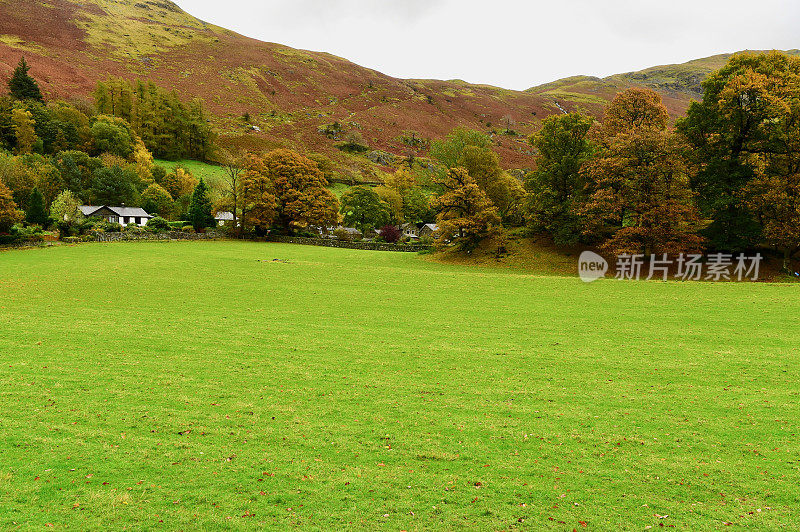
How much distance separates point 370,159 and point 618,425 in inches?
4304

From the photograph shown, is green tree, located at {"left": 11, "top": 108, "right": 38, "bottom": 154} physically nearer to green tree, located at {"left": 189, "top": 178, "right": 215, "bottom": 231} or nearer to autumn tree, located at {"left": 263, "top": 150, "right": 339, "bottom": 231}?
green tree, located at {"left": 189, "top": 178, "right": 215, "bottom": 231}

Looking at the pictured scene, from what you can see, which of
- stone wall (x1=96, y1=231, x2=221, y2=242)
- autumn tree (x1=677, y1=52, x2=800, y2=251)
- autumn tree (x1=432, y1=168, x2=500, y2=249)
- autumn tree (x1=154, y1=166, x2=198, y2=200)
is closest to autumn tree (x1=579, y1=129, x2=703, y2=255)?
autumn tree (x1=677, y1=52, x2=800, y2=251)

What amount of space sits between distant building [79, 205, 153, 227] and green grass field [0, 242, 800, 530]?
55464 millimetres

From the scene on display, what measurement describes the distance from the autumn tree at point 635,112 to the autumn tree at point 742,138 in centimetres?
411

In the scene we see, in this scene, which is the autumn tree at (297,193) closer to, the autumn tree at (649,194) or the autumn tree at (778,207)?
the autumn tree at (649,194)

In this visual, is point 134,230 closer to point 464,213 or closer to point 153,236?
point 153,236

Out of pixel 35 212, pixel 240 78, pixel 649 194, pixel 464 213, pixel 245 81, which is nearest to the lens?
pixel 649 194

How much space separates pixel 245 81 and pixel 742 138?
130176 millimetres

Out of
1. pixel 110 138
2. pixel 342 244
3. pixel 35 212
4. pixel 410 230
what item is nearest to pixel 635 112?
pixel 342 244

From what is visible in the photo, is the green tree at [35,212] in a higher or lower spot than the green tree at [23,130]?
lower

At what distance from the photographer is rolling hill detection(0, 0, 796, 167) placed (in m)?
102

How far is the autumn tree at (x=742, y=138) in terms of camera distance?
3141 centimetres

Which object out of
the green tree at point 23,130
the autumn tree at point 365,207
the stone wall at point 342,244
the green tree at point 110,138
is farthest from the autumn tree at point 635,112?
the green tree at point 23,130

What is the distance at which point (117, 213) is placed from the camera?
66.5 metres
